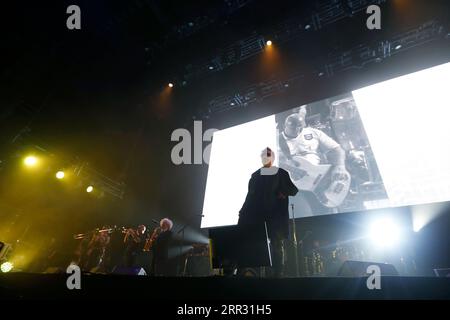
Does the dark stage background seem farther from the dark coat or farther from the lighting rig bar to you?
the dark coat

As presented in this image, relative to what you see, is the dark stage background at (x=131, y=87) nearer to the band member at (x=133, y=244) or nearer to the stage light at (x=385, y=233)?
the band member at (x=133, y=244)

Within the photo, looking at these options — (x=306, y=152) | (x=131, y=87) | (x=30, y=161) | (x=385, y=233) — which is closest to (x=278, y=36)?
(x=306, y=152)

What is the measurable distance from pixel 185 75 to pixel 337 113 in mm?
3973

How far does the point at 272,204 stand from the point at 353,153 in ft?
9.00

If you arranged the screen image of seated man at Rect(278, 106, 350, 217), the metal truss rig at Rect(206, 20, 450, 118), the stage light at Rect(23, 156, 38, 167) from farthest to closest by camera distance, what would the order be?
1. the stage light at Rect(23, 156, 38, 167)
2. the metal truss rig at Rect(206, 20, 450, 118)
3. the screen image of seated man at Rect(278, 106, 350, 217)

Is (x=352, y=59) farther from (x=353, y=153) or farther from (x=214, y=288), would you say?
(x=214, y=288)

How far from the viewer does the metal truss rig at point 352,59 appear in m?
5.20

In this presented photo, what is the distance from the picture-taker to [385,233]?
174 inches

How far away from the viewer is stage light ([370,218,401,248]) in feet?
14.2

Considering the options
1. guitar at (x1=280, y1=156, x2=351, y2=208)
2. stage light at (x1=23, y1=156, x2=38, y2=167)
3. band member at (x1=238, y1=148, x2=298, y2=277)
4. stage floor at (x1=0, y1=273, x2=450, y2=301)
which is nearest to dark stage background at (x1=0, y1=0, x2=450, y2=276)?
stage light at (x1=23, y1=156, x2=38, y2=167)

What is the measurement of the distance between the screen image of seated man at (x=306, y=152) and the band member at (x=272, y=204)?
85.0 inches

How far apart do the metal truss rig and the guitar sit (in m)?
2.31

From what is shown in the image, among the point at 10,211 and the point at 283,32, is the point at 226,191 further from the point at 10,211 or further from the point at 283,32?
the point at 10,211

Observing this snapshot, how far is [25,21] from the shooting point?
17.6ft
